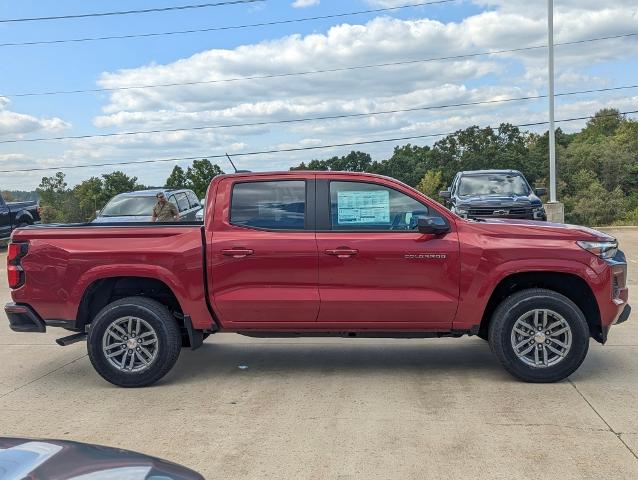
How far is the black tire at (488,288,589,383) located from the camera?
18.4 ft

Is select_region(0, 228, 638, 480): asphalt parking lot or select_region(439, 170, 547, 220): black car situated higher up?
select_region(439, 170, 547, 220): black car

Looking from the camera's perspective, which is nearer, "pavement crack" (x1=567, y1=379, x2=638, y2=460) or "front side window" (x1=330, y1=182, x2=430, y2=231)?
"pavement crack" (x1=567, y1=379, x2=638, y2=460)

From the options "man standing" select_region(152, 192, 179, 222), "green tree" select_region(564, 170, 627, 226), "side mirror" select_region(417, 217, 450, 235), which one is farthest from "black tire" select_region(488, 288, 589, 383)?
"green tree" select_region(564, 170, 627, 226)

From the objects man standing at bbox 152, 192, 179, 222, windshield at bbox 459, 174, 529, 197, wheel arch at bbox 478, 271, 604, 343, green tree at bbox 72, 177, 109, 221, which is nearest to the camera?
wheel arch at bbox 478, 271, 604, 343

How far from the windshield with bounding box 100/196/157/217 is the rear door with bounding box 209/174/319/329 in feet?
32.2

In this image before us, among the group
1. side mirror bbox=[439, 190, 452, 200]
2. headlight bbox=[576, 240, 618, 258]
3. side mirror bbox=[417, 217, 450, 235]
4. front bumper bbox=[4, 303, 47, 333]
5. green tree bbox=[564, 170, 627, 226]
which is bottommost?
green tree bbox=[564, 170, 627, 226]

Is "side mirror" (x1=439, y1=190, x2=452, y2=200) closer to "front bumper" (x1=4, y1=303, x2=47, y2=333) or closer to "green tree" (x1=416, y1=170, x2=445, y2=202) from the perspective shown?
"front bumper" (x1=4, y1=303, x2=47, y2=333)

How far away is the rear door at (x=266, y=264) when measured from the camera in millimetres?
5766

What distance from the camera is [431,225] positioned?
220 inches

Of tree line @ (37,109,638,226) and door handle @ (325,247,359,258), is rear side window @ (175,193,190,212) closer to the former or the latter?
door handle @ (325,247,359,258)

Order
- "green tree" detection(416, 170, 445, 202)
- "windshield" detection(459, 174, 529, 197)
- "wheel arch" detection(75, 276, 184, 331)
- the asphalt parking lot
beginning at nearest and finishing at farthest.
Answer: the asphalt parking lot
"wheel arch" detection(75, 276, 184, 331)
"windshield" detection(459, 174, 529, 197)
"green tree" detection(416, 170, 445, 202)

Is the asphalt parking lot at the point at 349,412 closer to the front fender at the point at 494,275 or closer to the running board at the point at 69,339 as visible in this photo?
the running board at the point at 69,339

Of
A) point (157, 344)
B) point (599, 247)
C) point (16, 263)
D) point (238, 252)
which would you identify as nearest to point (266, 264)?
point (238, 252)

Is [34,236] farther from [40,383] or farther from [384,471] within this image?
[384,471]
